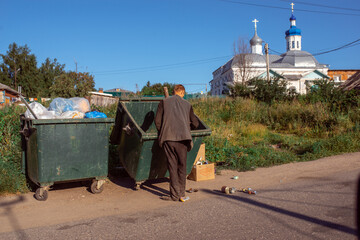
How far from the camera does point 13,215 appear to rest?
4410 millimetres

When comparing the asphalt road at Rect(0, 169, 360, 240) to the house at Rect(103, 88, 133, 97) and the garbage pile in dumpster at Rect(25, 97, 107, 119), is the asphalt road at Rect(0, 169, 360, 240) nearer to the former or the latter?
the garbage pile in dumpster at Rect(25, 97, 107, 119)

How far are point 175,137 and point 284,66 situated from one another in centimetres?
5157

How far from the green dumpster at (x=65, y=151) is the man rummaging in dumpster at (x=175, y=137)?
107 cm

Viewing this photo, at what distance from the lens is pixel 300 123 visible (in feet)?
38.4

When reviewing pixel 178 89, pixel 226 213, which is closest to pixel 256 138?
pixel 178 89

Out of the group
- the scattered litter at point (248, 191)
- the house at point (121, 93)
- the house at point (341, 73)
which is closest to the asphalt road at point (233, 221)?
the scattered litter at point (248, 191)

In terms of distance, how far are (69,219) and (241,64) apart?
3588 centimetres

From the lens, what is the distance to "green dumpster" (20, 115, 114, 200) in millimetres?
4875

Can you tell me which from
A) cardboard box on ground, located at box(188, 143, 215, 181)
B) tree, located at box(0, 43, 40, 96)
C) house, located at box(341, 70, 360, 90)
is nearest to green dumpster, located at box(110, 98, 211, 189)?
cardboard box on ground, located at box(188, 143, 215, 181)

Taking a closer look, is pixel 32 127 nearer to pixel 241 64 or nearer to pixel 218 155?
pixel 218 155

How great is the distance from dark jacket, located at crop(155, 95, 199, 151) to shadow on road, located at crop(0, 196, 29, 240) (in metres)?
2.15

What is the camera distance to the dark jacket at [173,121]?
4824 mm

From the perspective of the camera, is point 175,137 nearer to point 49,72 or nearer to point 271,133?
point 271,133

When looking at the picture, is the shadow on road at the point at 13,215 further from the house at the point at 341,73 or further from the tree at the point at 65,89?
the house at the point at 341,73
